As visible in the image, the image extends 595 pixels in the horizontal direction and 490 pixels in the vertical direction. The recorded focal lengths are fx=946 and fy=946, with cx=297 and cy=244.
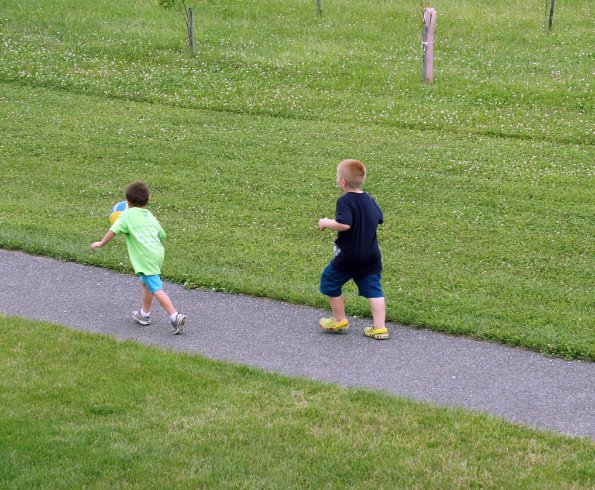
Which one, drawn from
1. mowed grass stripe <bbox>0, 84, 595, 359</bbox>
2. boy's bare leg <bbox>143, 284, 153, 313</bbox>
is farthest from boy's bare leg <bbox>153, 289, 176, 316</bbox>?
mowed grass stripe <bbox>0, 84, 595, 359</bbox>

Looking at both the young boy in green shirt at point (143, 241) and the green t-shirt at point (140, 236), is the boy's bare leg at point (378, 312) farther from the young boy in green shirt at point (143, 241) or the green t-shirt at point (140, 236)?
the green t-shirt at point (140, 236)

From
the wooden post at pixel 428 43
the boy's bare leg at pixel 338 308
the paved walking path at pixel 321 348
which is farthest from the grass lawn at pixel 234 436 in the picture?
the wooden post at pixel 428 43

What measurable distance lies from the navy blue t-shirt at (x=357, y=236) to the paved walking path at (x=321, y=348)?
21.5 inches

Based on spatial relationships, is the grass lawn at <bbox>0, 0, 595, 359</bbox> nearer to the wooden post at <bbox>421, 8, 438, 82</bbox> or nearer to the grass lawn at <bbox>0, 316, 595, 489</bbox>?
the wooden post at <bbox>421, 8, 438, 82</bbox>

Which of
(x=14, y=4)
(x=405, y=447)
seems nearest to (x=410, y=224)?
(x=405, y=447)

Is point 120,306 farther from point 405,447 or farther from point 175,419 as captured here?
point 405,447

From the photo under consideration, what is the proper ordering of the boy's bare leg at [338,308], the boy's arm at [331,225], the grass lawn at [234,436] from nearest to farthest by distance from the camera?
the grass lawn at [234,436], the boy's arm at [331,225], the boy's bare leg at [338,308]

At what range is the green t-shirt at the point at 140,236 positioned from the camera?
23.7ft

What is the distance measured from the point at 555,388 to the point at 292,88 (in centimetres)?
963

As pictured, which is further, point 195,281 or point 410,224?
point 410,224

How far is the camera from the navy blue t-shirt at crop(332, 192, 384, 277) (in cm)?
697

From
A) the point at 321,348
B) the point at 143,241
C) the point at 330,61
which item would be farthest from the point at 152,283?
the point at 330,61

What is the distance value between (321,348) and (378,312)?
20.6 inches

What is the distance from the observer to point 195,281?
8297mm
